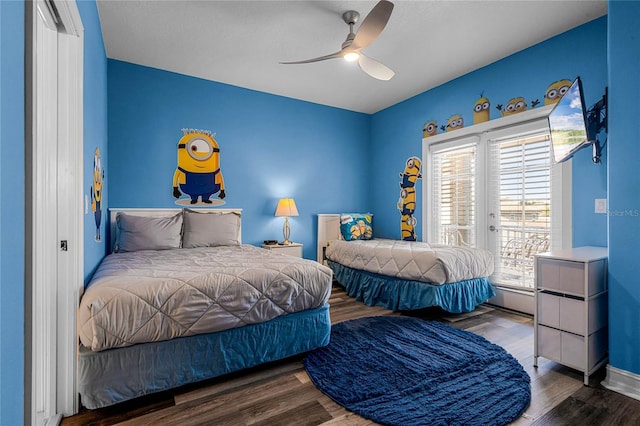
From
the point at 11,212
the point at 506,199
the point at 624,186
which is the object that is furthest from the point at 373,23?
the point at 506,199

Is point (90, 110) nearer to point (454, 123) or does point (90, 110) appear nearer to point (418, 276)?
point (418, 276)

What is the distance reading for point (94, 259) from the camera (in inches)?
91.3

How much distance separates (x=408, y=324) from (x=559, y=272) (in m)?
1.31

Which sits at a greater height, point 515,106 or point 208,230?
point 515,106

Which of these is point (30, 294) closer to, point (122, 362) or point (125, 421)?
point (122, 362)

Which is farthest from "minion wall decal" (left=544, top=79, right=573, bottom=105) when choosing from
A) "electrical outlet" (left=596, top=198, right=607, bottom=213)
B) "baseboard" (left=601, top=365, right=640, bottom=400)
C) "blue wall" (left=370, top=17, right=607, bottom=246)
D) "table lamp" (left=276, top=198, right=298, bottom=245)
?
"table lamp" (left=276, top=198, right=298, bottom=245)

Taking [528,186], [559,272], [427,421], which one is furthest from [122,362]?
[528,186]

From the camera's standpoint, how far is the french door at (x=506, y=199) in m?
3.04

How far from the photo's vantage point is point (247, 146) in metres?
4.17

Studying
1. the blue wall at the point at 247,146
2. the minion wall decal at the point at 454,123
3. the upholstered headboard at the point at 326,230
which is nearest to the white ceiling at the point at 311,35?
the blue wall at the point at 247,146

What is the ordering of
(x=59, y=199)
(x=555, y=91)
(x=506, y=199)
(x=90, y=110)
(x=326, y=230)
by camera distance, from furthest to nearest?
(x=326, y=230) < (x=506, y=199) < (x=555, y=91) < (x=90, y=110) < (x=59, y=199)

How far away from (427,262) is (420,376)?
127 centimetres

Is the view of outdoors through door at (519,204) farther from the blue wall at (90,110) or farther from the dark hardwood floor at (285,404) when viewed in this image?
the blue wall at (90,110)

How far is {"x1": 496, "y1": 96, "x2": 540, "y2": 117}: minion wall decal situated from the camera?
3129 millimetres
